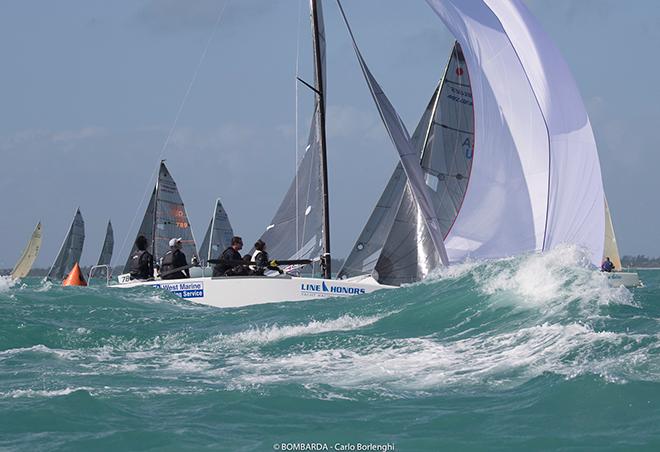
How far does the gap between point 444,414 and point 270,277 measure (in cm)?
1050

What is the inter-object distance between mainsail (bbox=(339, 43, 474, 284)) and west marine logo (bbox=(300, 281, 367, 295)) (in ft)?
5.31

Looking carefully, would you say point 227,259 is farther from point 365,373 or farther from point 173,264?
point 365,373

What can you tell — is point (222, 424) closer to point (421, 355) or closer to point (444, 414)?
point (444, 414)

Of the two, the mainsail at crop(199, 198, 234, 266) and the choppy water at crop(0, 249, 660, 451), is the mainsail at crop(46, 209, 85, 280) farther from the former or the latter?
the choppy water at crop(0, 249, 660, 451)

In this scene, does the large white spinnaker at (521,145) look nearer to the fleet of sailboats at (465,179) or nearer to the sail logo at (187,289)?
the fleet of sailboats at (465,179)

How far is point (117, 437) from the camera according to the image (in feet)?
20.5

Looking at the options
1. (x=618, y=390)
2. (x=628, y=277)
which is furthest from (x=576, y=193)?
(x=628, y=277)

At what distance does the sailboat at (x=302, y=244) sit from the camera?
16906 mm

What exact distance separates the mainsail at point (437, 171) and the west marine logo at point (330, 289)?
1.62 meters

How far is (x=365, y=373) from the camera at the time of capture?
335 inches

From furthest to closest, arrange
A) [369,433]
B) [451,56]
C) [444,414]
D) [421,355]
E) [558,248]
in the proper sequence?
[451,56], [558,248], [421,355], [444,414], [369,433]

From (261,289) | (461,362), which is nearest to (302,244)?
(261,289)

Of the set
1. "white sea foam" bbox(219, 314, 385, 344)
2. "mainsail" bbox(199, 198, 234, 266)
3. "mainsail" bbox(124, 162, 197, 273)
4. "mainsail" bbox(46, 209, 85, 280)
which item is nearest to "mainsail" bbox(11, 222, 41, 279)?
"mainsail" bbox(46, 209, 85, 280)

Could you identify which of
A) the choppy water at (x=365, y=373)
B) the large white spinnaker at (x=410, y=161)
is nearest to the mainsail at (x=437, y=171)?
the large white spinnaker at (x=410, y=161)
